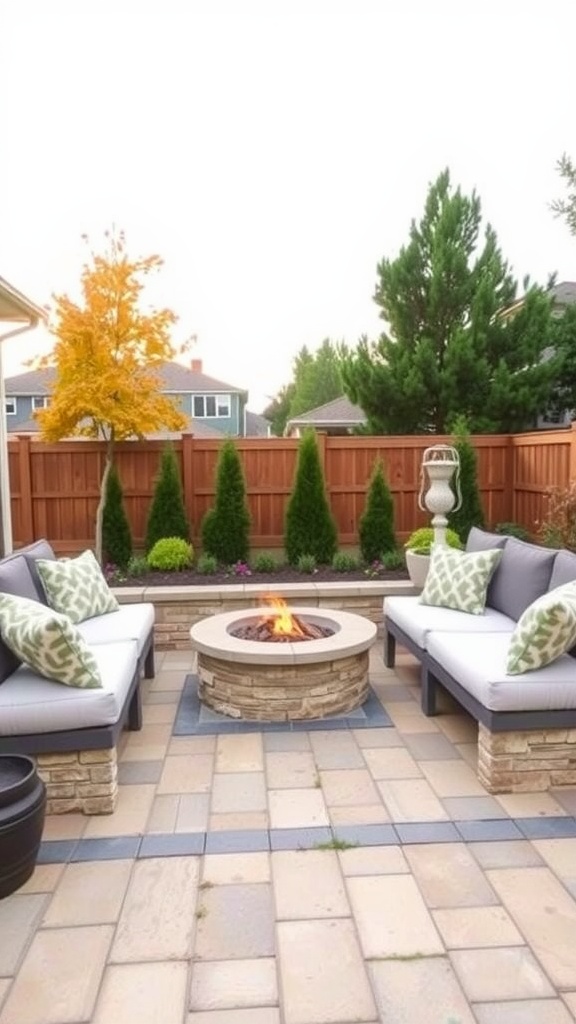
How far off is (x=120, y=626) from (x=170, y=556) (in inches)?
98.6

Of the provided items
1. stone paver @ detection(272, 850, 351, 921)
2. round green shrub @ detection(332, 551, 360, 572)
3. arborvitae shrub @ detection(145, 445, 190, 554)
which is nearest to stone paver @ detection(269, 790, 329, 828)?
stone paver @ detection(272, 850, 351, 921)

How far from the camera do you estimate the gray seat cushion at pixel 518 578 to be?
397cm

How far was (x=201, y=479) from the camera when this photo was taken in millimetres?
7961

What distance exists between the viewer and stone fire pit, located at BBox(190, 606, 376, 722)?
13.0 feet

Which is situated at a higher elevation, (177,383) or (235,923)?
(177,383)

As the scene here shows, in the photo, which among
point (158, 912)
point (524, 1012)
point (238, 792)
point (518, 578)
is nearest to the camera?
point (524, 1012)

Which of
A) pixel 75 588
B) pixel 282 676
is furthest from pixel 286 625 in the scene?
pixel 75 588

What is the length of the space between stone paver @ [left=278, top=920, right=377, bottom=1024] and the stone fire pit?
1834mm

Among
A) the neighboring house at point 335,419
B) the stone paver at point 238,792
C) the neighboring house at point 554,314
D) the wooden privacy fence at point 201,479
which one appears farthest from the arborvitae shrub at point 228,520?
the neighboring house at point 335,419

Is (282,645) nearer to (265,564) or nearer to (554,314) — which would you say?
(265,564)

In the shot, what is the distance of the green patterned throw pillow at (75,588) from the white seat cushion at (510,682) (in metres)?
2.44

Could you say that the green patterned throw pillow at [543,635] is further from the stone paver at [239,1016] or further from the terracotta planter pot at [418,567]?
the terracotta planter pot at [418,567]

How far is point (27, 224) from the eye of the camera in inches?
299

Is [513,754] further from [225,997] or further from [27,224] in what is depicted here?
[27,224]
